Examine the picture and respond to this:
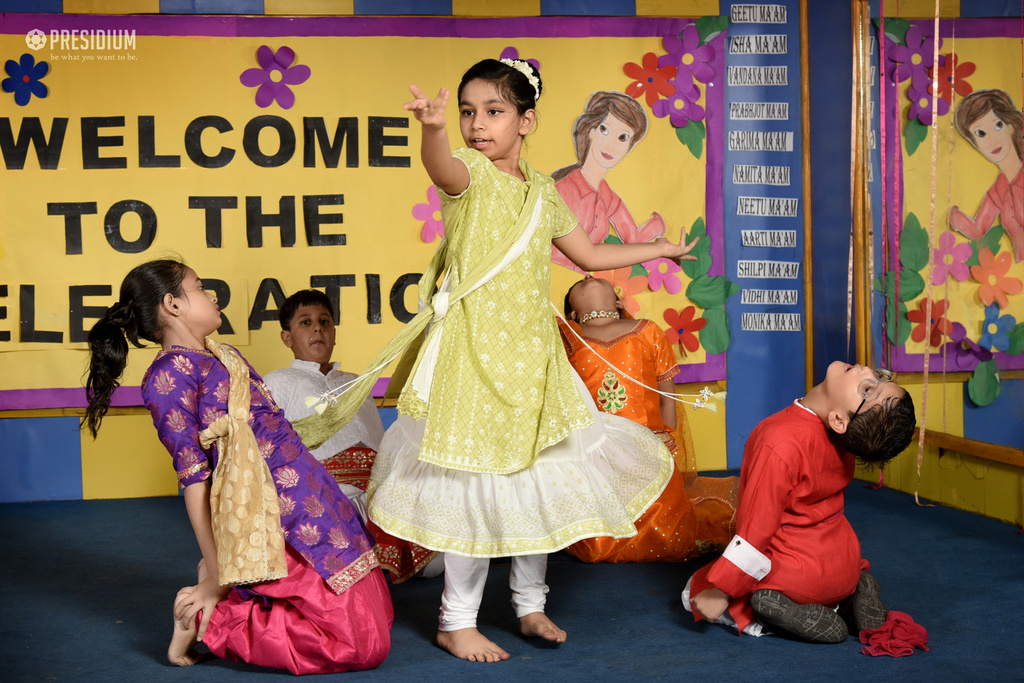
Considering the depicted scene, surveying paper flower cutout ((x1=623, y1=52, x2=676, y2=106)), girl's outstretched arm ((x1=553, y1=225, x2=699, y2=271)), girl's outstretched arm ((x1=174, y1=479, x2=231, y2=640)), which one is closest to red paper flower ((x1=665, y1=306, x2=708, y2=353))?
paper flower cutout ((x1=623, y1=52, x2=676, y2=106))

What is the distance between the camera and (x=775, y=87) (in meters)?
4.22

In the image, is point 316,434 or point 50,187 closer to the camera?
point 316,434

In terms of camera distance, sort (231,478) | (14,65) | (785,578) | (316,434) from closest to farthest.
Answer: (231,478) < (785,578) < (316,434) < (14,65)

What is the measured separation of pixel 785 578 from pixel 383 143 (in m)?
2.72

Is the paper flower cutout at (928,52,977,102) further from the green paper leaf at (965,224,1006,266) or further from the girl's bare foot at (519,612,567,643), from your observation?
the girl's bare foot at (519,612,567,643)

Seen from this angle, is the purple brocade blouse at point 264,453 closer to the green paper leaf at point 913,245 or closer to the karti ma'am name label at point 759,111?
the green paper leaf at point 913,245

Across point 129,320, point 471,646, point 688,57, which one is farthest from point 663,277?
point 129,320

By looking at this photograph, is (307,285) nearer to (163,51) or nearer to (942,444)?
(163,51)

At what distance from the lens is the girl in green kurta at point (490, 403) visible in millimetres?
1963

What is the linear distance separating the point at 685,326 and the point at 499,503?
2.43 meters

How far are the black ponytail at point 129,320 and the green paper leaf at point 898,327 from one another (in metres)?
2.83

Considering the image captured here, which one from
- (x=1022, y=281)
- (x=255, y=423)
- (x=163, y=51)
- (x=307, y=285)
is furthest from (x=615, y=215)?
(x=255, y=423)

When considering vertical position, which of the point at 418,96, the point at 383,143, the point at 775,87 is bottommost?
the point at 418,96

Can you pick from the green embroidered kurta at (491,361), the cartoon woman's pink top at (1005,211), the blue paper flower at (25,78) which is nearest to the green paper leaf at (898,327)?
the cartoon woman's pink top at (1005,211)
